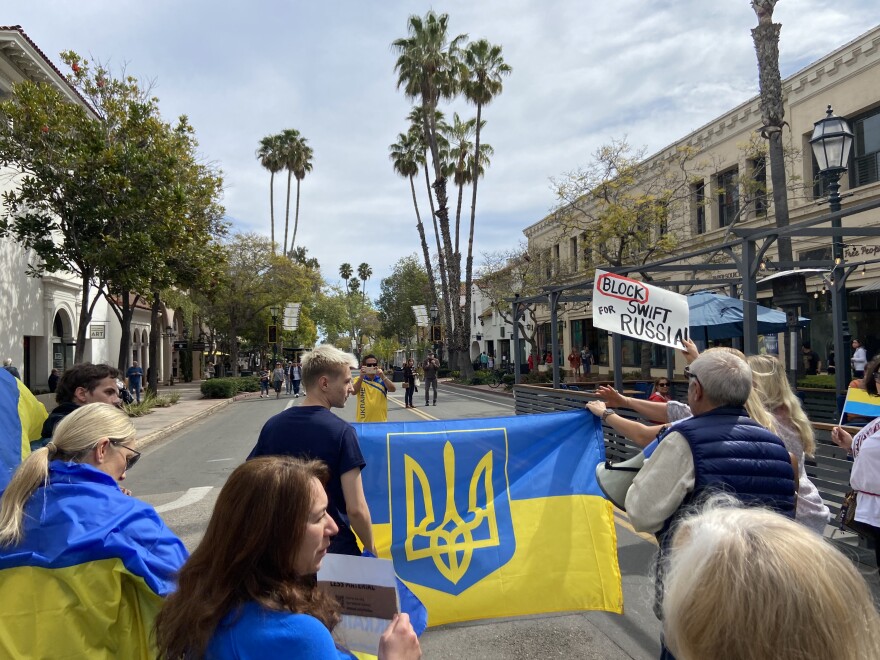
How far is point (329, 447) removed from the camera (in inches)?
116

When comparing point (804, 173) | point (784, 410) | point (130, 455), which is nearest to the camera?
point (130, 455)

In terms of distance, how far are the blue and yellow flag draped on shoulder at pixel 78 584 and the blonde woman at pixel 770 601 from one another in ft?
5.00

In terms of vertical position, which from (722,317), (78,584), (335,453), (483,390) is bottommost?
(483,390)

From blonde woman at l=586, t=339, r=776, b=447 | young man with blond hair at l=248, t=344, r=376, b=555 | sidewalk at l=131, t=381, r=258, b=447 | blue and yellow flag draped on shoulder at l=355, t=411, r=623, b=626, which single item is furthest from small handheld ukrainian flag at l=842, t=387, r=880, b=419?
sidewalk at l=131, t=381, r=258, b=447

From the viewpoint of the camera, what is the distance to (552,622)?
439 cm

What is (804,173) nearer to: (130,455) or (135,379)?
(130,455)

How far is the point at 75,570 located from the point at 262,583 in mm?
699

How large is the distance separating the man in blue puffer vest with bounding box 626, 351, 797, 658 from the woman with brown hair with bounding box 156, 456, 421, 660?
1.35 metres

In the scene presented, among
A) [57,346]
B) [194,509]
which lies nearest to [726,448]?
[194,509]

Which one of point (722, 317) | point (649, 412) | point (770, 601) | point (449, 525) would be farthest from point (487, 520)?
point (722, 317)

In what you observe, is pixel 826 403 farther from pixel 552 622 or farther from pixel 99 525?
pixel 99 525

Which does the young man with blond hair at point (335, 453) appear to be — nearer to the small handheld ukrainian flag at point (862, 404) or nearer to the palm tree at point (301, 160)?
the small handheld ukrainian flag at point (862, 404)

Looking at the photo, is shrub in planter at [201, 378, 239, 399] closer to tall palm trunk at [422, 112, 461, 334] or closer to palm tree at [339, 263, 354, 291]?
tall palm trunk at [422, 112, 461, 334]

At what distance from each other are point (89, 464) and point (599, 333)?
38110 millimetres
